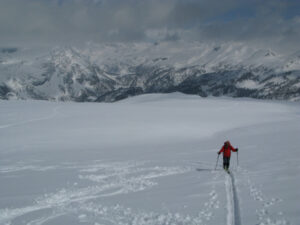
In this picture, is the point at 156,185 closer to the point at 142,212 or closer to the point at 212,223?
the point at 142,212

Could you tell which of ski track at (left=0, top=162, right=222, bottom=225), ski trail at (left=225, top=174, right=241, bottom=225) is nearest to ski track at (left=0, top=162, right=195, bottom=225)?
ski track at (left=0, top=162, right=222, bottom=225)

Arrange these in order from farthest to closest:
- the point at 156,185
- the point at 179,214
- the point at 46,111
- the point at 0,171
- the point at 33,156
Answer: the point at 46,111, the point at 33,156, the point at 0,171, the point at 156,185, the point at 179,214

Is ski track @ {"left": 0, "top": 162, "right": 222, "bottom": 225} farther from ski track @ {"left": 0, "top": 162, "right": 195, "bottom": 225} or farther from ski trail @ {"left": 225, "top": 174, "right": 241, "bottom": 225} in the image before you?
ski trail @ {"left": 225, "top": 174, "right": 241, "bottom": 225}

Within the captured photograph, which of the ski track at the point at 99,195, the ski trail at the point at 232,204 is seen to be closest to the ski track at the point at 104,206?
the ski track at the point at 99,195

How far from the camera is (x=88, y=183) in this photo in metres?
17.6

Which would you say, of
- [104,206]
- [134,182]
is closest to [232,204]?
[104,206]

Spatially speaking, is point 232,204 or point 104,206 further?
point 104,206

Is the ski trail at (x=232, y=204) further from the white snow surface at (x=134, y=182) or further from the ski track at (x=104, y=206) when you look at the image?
the ski track at (x=104, y=206)

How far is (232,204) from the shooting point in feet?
41.0

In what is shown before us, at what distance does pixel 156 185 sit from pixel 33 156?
15394 millimetres

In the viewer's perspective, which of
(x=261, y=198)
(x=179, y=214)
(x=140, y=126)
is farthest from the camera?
(x=140, y=126)

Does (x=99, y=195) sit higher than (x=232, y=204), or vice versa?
(x=232, y=204)

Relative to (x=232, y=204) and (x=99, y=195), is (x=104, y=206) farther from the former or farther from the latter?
(x=232, y=204)

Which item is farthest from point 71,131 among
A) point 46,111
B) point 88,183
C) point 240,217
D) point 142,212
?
point 240,217
